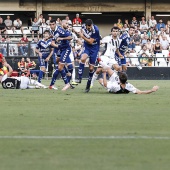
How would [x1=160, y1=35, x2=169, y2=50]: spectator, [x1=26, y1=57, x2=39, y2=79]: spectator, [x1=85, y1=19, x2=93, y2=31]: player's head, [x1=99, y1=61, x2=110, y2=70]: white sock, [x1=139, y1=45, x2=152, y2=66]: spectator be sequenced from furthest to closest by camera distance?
[x1=160, y1=35, x2=169, y2=50]: spectator
[x1=139, y1=45, x2=152, y2=66]: spectator
[x1=26, y1=57, x2=39, y2=79]: spectator
[x1=85, y1=19, x2=93, y2=31]: player's head
[x1=99, y1=61, x2=110, y2=70]: white sock

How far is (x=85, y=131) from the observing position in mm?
10383

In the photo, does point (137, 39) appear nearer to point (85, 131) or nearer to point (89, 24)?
point (89, 24)

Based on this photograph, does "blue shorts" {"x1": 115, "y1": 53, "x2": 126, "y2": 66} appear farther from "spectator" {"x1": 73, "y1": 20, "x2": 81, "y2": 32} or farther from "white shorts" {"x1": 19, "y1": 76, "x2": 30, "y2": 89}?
→ "spectator" {"x1": 73, "y1": 20, "x2": 81, "y2": 32}

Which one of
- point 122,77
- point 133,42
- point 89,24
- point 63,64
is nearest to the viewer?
point 122,77

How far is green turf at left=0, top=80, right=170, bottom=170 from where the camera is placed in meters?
7.77

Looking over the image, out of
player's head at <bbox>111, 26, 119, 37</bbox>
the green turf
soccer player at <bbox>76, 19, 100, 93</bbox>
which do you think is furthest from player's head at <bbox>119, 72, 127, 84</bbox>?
player's head at <bbox>111, 26, 119, 37</bbox>

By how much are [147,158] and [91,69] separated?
13.1 meters

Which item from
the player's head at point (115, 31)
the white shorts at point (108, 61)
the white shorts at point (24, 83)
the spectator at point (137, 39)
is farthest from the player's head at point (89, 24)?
→ the spectator at point (137, 39)

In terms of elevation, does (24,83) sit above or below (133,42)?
below

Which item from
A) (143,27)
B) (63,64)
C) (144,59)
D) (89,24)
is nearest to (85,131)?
(89,24)

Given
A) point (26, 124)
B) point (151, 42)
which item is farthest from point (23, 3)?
point (26, 124)

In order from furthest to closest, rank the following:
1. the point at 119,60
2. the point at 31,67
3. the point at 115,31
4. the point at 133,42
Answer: the point at 133,42, the point at 31,67, the point at 119,60, the point at 115,31

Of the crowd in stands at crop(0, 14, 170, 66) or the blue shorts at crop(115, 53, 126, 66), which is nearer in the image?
the blue shorts at crop(115, 53, 126, 66)

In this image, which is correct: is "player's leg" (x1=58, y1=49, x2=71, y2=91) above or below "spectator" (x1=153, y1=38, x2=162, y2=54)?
below
